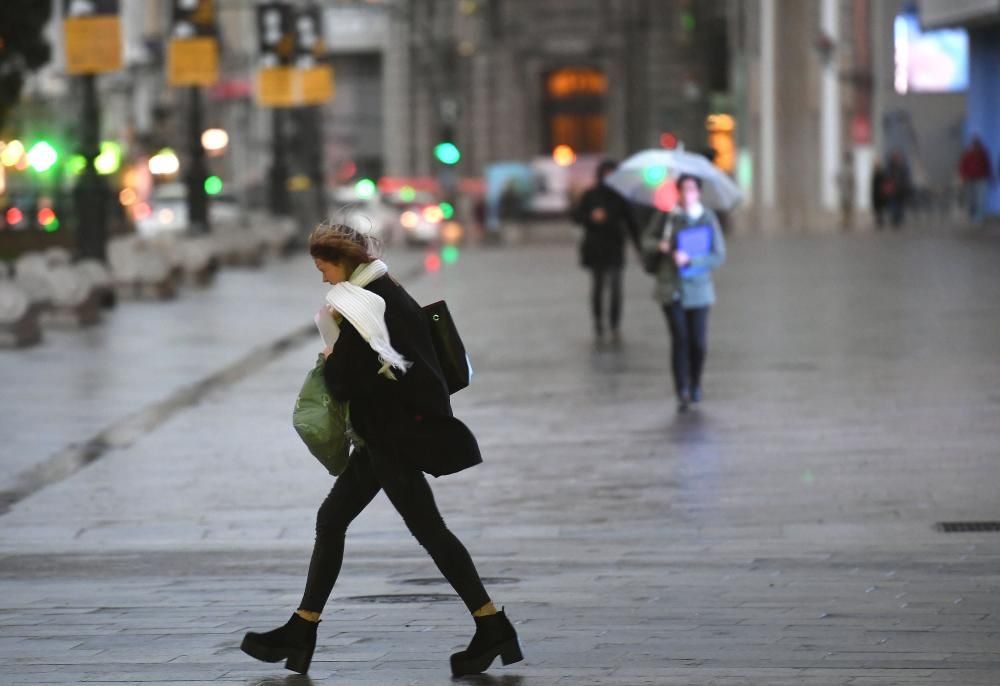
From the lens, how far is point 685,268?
15195 millimetres

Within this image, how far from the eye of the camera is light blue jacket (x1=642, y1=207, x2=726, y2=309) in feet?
49.9

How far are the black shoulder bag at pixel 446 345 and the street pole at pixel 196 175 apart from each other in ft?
109

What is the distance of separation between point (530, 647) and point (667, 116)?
65.4 meters

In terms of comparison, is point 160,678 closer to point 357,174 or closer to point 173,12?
point 173,12

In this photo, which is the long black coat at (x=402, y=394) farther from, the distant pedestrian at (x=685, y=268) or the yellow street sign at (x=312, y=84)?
the yellow street sign at (x=312, y=84)

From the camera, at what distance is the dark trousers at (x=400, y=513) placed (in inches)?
283

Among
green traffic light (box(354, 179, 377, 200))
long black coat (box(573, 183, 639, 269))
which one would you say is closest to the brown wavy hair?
long black coat (box(573, 183, 639, 269))

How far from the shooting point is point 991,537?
32.5ft

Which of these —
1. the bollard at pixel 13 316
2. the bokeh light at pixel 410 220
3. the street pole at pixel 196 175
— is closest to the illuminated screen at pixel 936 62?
the bokeh light at pixel 410 220

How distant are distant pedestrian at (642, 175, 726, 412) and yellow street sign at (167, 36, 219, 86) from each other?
21.6 meters

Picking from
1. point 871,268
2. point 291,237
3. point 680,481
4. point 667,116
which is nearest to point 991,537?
point 680,481

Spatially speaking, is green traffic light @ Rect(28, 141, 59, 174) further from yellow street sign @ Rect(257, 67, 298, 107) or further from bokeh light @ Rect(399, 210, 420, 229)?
yellow street sign @ Rect(257, 67, 298, 107)

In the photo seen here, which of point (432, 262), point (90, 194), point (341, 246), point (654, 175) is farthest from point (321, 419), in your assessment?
point (432, 262)

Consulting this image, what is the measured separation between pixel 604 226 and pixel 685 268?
6.74m
